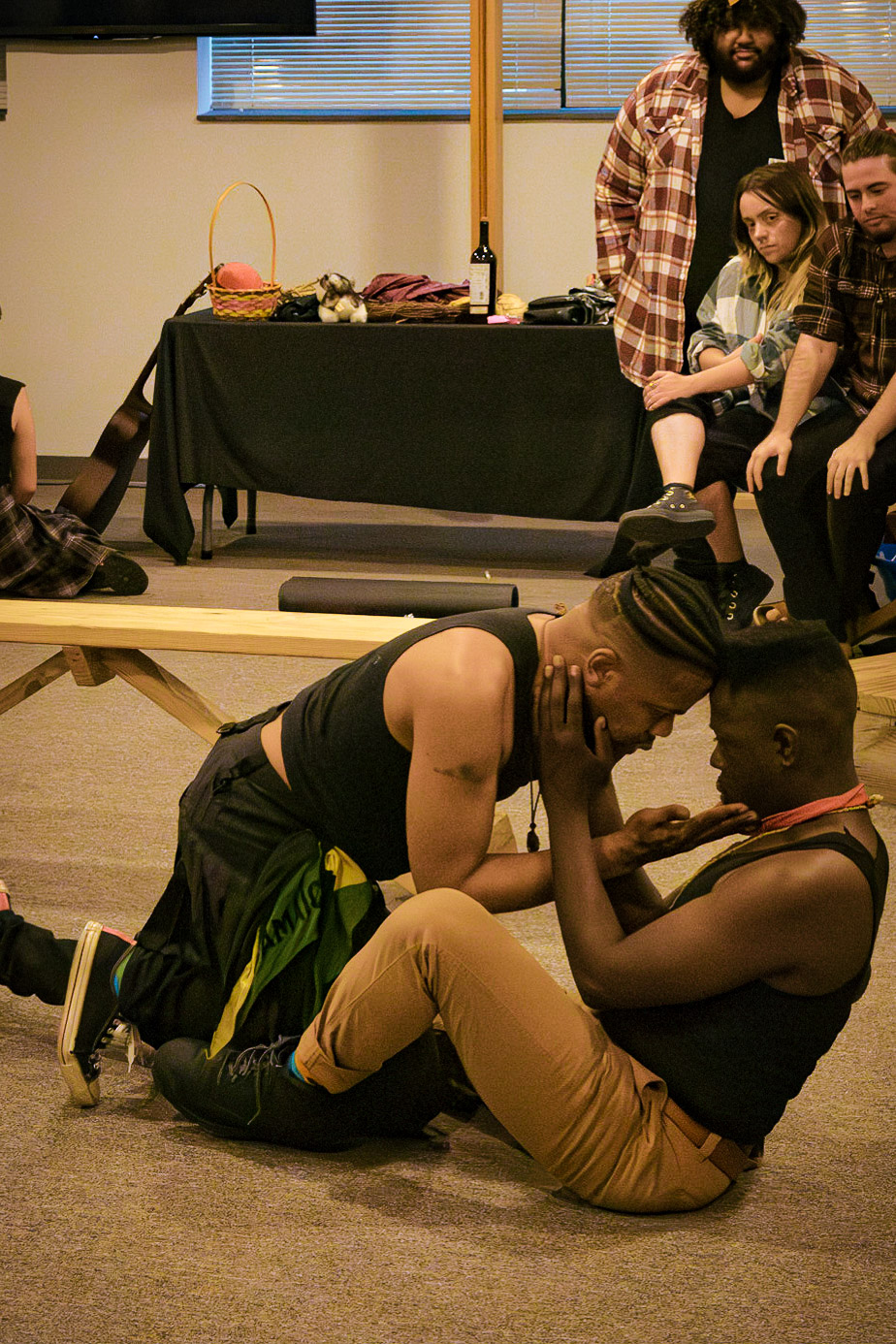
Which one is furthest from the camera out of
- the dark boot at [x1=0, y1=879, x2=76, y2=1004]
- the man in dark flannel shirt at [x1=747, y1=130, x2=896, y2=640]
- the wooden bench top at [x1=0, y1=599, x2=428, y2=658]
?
the man in dark flannel shirt at [x1=747, y1=130, x2=896, y2=640]

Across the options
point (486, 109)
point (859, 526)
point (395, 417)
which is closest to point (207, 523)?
point (395, 417)

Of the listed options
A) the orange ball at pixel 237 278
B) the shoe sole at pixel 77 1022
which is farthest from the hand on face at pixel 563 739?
the orange ball at pixel 237 278

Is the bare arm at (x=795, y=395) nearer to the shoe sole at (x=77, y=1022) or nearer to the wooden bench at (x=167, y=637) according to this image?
the wooden bench at (x=167, y=637)

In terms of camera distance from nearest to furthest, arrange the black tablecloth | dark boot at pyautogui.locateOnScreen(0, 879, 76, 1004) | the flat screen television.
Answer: dark boot at pyautogui.locateOnScreen(0, 879, 76, 1004)
the black tablecloth
the flat screen television

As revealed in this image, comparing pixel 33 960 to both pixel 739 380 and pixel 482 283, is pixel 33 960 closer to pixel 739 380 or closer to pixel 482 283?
pixel 739 380

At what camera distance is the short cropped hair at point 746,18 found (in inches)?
160

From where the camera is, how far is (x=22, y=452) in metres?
4.24

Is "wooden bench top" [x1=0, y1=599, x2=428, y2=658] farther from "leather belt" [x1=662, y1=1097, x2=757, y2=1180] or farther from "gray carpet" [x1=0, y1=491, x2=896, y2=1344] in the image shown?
"leather belt" [x1=662, y1=1097, x2=757, y2=1180]

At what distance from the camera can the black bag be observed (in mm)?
4809

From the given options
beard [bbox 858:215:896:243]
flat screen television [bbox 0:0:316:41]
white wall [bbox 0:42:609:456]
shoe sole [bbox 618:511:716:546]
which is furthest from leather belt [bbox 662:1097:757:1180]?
flat screen television [bbox 0:0:316:41]

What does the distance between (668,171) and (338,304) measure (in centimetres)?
127

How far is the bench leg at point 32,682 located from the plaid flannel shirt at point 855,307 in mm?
2055

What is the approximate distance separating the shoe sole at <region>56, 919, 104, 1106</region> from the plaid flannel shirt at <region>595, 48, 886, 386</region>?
2964 mm

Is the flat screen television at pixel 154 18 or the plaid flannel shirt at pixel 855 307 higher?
the flat screen television at pixel 154 18
